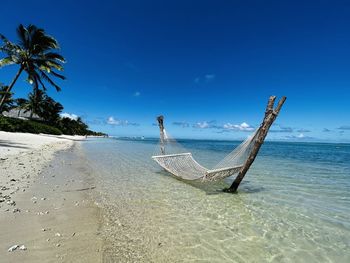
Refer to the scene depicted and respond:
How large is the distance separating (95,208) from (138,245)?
5.98 feet

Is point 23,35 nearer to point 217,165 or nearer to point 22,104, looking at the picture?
point 217,165

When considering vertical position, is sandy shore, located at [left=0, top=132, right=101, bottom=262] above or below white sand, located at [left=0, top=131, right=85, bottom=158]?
below

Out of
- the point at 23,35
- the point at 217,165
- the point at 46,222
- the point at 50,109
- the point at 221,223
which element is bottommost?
the point at 221,223

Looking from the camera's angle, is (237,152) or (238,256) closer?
(238,256)

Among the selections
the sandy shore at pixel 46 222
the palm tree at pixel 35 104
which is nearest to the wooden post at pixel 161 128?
the sandy shore at pixel 46 222

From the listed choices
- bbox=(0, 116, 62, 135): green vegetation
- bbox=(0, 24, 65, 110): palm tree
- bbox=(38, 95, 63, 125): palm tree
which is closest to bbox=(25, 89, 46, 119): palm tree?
bbox=(38, 95, 63, 125): palm tree

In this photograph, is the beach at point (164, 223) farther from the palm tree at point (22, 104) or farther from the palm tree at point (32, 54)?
the palm tree at point (22, 104)

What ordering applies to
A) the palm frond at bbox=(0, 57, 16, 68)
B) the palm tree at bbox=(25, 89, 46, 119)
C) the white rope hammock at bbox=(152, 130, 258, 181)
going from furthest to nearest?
the palm tree at bbox=(25, 89, 46, 119) < the palm frond at bbox=(0, 57, 16, 68) < the white rope hammock at bbox=(152, 130, 258, 181)

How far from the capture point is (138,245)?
3289mm

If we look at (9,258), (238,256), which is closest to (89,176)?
(9,258)

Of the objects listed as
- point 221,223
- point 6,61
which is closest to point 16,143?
point 6,61

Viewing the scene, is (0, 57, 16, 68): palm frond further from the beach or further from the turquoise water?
the turquoise water

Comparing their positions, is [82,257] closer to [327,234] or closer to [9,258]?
[9,258]

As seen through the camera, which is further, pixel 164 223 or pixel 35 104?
pixel 35 104
